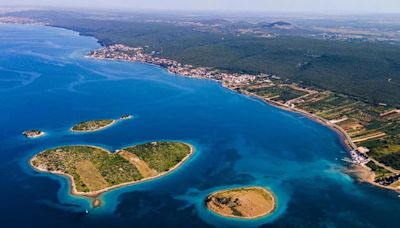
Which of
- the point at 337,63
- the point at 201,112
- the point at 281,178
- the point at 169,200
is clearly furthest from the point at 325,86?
the point at 169,200

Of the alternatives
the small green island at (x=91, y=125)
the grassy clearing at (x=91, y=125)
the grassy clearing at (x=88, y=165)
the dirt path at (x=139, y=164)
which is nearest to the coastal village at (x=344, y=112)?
the dirt path at (x=139, y=164)

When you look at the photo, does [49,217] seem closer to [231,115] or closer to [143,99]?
[231,115]

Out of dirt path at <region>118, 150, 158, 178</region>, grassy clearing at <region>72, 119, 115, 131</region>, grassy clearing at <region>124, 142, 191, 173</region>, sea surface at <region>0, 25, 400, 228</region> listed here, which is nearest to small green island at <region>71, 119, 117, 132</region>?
grassy clearing at <region>72, 119, 115, 131</region>

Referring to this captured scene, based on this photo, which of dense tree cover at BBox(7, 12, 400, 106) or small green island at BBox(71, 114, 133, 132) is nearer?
small green island at BBox(71, 114, 133, 132)

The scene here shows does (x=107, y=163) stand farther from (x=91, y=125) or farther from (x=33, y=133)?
(x=33, y=133)

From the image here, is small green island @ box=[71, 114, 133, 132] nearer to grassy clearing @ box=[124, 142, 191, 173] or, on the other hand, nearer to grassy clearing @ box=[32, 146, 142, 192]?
grassy clearing @ box=[32, 146, 142, 192]

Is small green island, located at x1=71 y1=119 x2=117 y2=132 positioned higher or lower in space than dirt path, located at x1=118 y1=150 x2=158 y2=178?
lower
